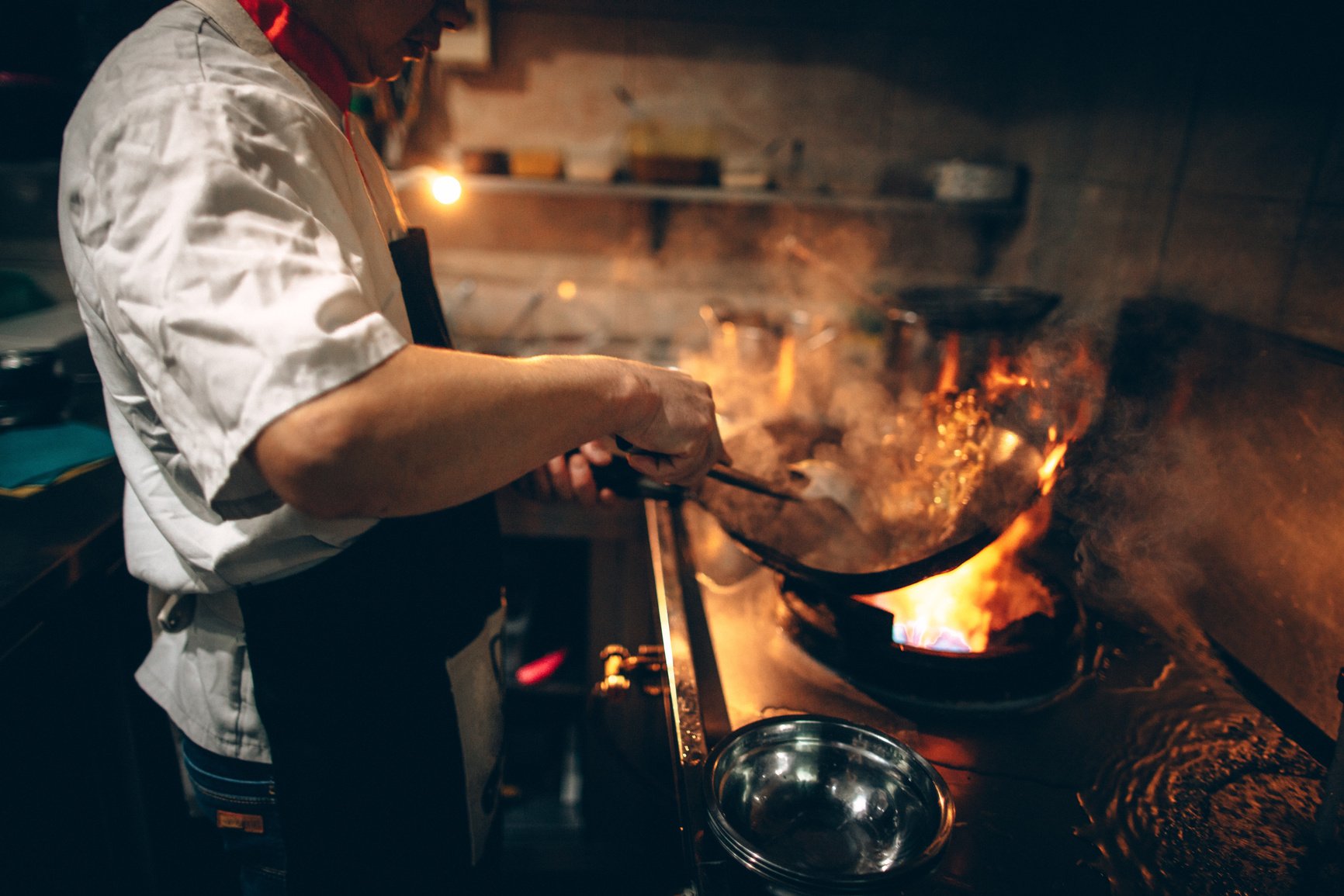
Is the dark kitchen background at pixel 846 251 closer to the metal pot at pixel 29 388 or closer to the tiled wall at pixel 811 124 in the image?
the tiled wall at pixel 811 124

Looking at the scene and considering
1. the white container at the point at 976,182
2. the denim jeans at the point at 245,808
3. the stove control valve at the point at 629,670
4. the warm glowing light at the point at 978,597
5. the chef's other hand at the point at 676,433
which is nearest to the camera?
the chef's other hand at the point at 676,433

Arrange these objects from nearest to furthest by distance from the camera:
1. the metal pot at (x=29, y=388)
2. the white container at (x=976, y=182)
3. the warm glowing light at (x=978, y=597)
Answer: the warm glowing light at (x=978, y=597)
the metal pot at (x=29, y=388)
the white container at (x=976, y=182)

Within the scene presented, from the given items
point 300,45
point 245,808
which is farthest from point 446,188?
point 245,808

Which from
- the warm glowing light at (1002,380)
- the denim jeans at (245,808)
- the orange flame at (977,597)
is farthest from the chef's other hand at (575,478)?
the warm glowing light at (1002,380)

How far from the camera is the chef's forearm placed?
66 centimetres

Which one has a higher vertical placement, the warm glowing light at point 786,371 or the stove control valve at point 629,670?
the warm glowing light at point 786,371

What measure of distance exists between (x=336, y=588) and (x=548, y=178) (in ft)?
6.76

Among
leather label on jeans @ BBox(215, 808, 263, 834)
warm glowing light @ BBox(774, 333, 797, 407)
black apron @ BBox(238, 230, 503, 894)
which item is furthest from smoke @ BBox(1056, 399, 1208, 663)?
leather label on jeans @ BBox(215, 808, 263, 834)

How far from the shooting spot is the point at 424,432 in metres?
0.72

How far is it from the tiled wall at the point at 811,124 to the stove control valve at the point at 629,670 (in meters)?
1.53

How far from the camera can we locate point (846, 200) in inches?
106

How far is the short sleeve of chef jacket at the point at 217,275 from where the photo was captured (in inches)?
Result: 25.8

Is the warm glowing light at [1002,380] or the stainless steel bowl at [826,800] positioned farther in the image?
the warm glowing light at [1002,380]

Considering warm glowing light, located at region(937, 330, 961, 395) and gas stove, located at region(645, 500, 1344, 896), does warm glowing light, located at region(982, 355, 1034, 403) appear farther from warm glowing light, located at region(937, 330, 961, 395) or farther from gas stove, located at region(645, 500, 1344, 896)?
gas stove, located at region(645, 500, 1344, 896)
